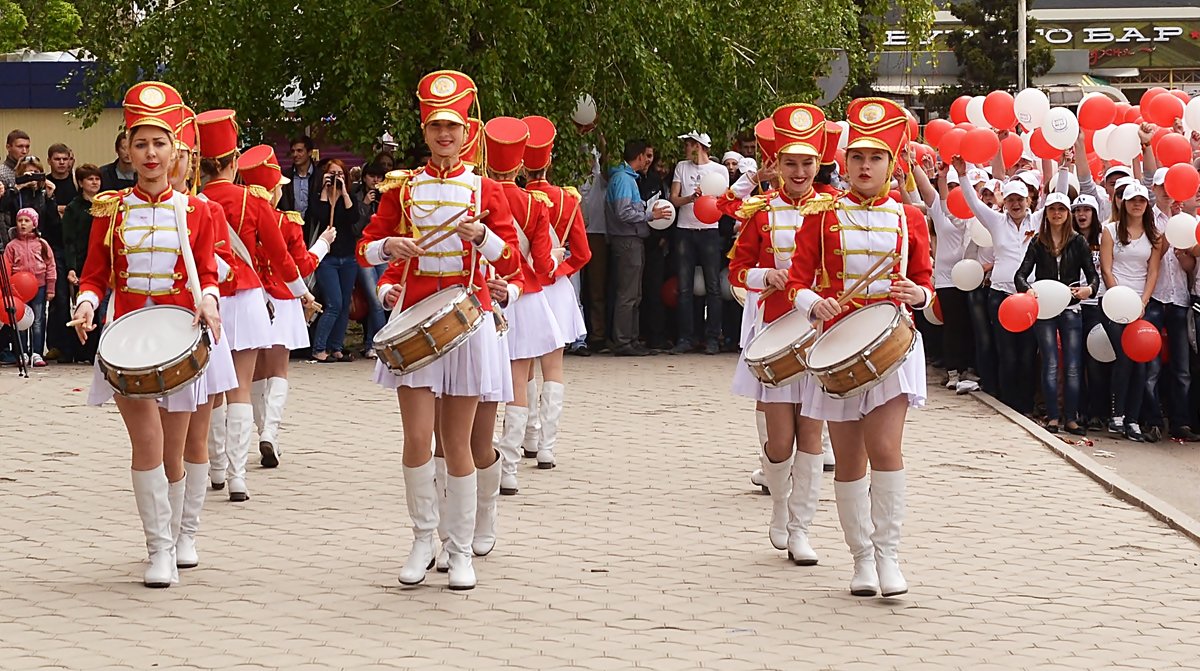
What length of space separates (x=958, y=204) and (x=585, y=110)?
13.5 ft

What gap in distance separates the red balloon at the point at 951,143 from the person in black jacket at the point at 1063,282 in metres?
0.99

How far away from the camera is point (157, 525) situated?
297 inches

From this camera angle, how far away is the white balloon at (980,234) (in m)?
14.4

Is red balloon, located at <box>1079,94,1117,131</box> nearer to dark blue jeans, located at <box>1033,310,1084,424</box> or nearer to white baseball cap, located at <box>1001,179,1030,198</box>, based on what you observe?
white baseball cap, located at <box>1001,179,1030,198</box>

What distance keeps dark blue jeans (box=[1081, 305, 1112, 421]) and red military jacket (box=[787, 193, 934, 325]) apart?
22.8 feet

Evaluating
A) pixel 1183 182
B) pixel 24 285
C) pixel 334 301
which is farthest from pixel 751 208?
pixel 24 285

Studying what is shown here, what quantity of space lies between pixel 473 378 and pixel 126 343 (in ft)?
4.54

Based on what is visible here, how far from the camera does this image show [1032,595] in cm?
758

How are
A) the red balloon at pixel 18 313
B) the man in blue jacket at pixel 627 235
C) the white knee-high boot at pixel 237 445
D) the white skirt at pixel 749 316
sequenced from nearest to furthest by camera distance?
the white skirt at pixel 749 316, the white knee-high boot at pixel 237 445, the red balloon at pixel 18 313, the man in blue jacket at pixel 627 235

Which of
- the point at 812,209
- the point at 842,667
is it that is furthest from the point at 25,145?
the point at 842,667

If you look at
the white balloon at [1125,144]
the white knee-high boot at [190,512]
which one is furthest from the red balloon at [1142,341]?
the white knee-high boot at [190,512]

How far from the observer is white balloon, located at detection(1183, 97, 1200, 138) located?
48.3 feet

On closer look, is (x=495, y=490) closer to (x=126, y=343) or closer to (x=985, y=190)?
(x=126, y=343)

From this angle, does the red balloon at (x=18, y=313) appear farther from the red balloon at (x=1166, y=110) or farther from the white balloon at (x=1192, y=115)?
the white balloon at (x=1192, y=115)
